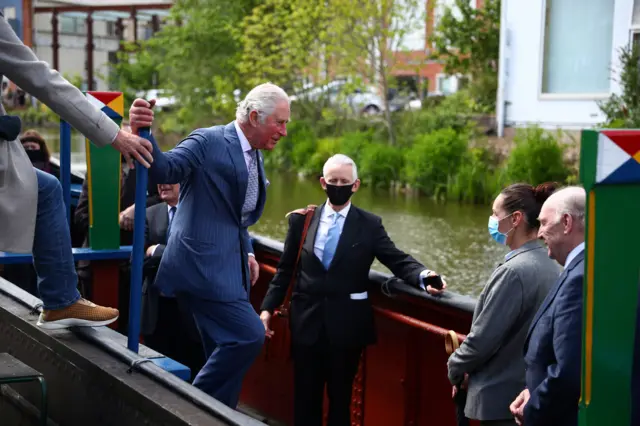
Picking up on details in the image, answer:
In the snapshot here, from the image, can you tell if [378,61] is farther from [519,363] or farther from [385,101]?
[519,363]

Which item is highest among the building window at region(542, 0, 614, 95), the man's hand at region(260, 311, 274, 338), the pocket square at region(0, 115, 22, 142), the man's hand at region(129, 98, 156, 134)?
the building window at region(542, 0, 614, 95)

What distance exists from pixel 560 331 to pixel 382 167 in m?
20.2

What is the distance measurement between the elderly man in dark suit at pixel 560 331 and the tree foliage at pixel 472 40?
20.9 m

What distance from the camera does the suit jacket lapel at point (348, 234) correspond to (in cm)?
522

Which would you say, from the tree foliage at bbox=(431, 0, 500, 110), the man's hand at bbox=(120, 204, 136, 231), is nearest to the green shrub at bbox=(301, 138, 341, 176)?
the tree foliage at bbox=(431, 0, 500, 110)

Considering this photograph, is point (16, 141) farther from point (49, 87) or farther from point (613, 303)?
point (613, 303)

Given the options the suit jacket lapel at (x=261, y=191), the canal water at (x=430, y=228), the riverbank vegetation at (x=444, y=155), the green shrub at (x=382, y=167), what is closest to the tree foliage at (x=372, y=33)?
the riverbank vegetation at (x=444, y=155)

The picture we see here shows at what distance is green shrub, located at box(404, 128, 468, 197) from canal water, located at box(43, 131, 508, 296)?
1.12ft

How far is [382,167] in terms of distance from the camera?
76.6ft

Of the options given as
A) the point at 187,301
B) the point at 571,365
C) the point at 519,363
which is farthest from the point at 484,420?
the point at 187,301

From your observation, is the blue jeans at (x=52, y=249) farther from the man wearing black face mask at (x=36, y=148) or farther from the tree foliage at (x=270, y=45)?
the tree foliage at (x=270, y=45)

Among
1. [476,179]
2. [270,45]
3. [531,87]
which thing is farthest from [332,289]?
[270,45]

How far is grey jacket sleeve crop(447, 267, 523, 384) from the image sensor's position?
3941 millimetres

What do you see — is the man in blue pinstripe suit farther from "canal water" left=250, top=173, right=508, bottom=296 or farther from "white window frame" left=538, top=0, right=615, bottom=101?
"white window frame" left=538, top=0, right=615, bottom=101
